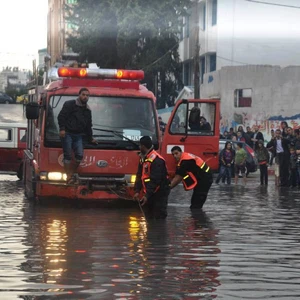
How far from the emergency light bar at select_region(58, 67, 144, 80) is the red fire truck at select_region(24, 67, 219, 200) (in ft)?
0.27

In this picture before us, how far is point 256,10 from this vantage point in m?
51.1

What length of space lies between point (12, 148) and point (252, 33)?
22424 millimetres

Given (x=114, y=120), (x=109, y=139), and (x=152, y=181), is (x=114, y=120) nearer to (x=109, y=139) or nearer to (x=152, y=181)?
(x=109, y=139)

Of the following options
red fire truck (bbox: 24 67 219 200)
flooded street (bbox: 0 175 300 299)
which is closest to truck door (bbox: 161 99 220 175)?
red fire truck (bbox: 24 67 219 200)

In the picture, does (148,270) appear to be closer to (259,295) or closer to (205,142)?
(259,295)

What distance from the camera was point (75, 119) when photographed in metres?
18.0

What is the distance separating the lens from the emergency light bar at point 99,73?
63.2 ft

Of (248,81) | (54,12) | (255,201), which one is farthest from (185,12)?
(54,12)

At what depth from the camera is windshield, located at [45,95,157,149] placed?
1839 cm

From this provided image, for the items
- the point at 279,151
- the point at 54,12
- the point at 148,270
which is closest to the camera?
the point at 148,270

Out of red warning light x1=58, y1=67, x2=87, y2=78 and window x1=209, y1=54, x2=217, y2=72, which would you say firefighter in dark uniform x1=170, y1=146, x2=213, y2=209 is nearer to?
red warning light x1=58, y1=67, x2=87, y2=78

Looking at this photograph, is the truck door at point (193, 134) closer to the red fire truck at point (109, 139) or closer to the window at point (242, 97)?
the red fire truck at point (109, 139)

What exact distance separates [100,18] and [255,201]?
35.0m

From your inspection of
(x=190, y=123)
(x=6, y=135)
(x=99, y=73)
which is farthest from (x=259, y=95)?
(x=190, y=123)
